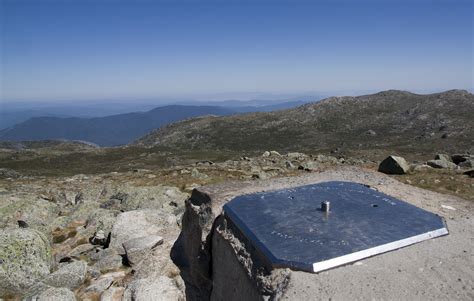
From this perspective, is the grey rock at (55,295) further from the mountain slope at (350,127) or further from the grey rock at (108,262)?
the mountain slope at (350,127)

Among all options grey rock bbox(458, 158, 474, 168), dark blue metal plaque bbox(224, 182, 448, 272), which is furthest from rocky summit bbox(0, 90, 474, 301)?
grey rock bbox(458, 158, 474, 168)

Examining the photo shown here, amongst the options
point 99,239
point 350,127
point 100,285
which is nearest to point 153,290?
point 100,285

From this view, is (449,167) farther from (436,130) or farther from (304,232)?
(436,130)

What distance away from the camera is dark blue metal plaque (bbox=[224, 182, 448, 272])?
596 centimetres

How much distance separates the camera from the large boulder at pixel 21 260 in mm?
9832

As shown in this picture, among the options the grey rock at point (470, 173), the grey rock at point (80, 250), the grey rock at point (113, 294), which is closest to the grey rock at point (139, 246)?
the grey rock at point (113, 294)

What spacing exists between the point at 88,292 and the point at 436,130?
292 feet

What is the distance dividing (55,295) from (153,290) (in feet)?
7.52

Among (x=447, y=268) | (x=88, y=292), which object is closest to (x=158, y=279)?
(x=88, y=292)

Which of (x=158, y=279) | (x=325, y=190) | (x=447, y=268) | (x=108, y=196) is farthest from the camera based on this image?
(x=108, y=196)

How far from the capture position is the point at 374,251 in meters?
6.04

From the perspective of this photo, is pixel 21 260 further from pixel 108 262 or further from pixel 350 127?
pixel 350 127

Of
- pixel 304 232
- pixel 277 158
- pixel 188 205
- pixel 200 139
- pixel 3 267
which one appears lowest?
pixel 200 139

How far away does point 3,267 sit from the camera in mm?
9930
